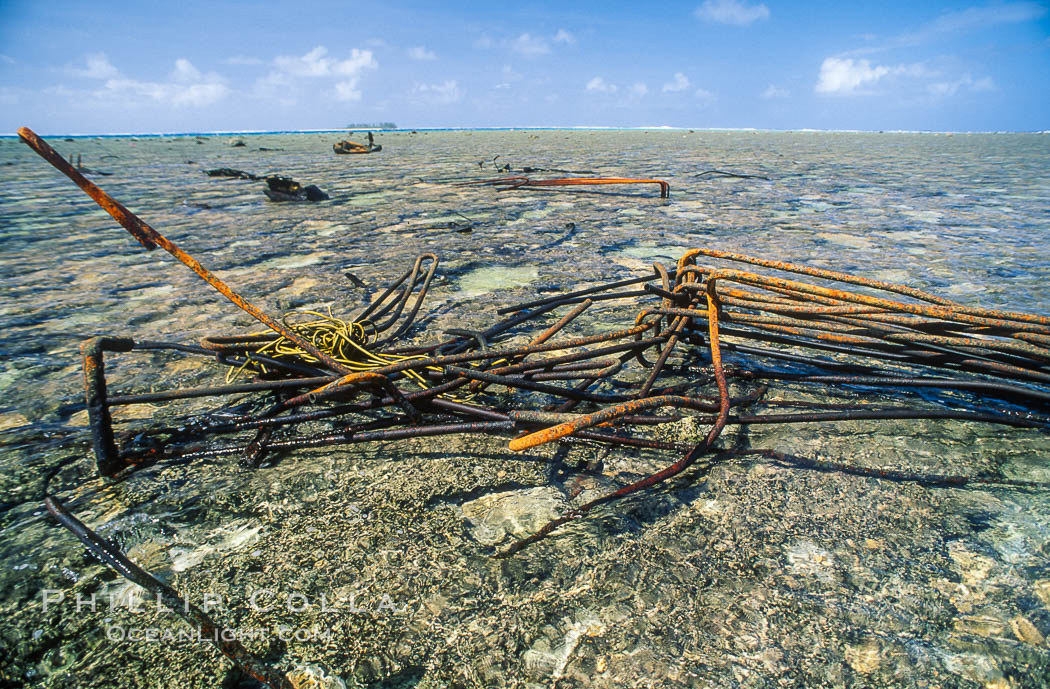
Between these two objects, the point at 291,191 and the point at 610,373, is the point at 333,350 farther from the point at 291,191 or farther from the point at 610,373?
the point at 291,191

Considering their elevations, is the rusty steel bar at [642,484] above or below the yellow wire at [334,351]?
below

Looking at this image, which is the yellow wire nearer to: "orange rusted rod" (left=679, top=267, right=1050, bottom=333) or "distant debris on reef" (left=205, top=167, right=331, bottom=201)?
"orange rusted rod" (left=679, top=267, right=1050, bottom=333)

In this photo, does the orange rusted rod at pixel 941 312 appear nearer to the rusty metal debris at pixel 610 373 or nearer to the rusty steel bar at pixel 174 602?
the rusty metal debris at pixel 610 373

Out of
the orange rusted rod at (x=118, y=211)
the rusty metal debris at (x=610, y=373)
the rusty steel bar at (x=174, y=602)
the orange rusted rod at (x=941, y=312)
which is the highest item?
the orange rusted rod at (x=118, y=211)

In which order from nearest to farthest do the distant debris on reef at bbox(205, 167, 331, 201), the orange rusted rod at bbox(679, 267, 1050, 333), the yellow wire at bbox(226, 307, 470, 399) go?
1. the orange rusted rod at bbox(679, 267, 1050, 333)
2. the yellow wire at bbox(226, 307, 470, 399)
3. the distant debris on reef at bbox(205, 167, 331, 201)

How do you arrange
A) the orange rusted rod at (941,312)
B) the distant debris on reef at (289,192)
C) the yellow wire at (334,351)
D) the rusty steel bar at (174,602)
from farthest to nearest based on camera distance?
the distant debris on reef at (289,192)
the yellow wire at (334,351)
the orange rusted rod at (941,312)
the rusty steel bar at (174,602)

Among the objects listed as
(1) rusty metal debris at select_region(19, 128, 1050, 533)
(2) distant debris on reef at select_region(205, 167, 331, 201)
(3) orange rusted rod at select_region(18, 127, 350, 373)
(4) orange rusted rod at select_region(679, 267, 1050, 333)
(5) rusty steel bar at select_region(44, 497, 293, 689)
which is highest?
(2) distant debris on reef at select_region(205, 167, 331, 201)

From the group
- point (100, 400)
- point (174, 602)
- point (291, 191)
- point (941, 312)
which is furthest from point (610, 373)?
point (291, 191)

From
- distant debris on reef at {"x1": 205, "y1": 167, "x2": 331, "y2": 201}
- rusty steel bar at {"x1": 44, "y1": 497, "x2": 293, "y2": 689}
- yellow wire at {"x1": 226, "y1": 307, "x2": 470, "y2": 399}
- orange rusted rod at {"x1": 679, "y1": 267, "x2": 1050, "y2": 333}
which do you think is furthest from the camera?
distant debris on reef at {"x1": 205, "y1": 167, "x2": 331, "y2": 201}

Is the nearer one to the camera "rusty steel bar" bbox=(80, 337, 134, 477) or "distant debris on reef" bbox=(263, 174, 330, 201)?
"rusty steel bar" bbox=(80, 337, 134, 477)

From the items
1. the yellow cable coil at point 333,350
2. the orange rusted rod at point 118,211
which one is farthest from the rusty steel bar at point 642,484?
the orange rusted rod at point 118,211

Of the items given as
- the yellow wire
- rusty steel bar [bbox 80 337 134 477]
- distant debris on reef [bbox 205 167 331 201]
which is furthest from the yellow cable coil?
distant debris on reef [bbox 205 167 331 201]

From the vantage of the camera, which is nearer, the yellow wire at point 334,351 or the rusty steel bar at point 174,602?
the rusty steel bar at point 174,602

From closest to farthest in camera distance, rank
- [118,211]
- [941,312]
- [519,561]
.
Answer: [519,561], [118,211], [941,312]
